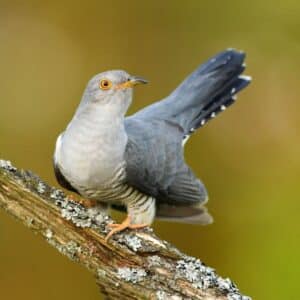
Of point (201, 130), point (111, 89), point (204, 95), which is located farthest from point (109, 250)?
point (201, 130)

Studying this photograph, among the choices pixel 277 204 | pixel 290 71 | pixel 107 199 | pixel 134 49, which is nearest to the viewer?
pixel 107 199

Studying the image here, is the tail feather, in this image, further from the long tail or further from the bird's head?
the bird's head

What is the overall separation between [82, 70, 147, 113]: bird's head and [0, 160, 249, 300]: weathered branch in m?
0.35

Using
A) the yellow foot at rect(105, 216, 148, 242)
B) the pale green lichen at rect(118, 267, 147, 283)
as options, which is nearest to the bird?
the yellow foot at rect(105, 216, 148, 242)

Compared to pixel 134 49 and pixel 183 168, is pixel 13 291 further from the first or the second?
pixel 134 49

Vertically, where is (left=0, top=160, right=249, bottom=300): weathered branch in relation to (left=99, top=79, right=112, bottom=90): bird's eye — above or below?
below

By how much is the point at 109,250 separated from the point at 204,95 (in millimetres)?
1177

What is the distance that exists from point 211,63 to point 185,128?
43 cm

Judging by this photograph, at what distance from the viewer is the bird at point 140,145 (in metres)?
2.65

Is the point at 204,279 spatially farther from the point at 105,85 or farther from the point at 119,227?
the point at 105,85

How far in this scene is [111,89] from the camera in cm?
263

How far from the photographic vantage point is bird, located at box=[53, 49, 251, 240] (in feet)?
8.68

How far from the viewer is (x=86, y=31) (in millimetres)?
4375

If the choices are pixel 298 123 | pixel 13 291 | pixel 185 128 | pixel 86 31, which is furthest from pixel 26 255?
pixel 298 123
